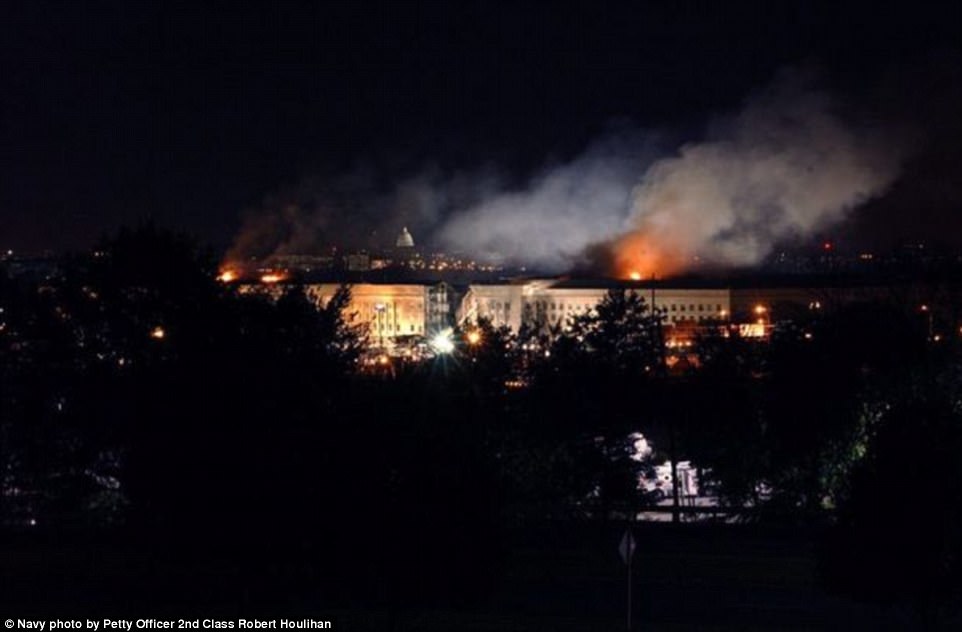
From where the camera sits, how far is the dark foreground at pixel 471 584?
891 cm

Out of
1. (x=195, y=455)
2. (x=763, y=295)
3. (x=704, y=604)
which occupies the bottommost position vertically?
(x=704, y=604)

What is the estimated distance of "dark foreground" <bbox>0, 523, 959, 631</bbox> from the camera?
8.91 m

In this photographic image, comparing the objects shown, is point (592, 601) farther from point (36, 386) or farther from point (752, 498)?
point (36, 386)

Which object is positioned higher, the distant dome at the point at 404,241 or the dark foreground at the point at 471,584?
the distant dome at the point at 404,241

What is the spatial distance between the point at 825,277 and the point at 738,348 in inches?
1745

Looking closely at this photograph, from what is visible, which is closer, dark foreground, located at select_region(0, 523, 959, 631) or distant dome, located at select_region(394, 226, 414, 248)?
dark foreground, located at select_region(0, 523, 959, 631)

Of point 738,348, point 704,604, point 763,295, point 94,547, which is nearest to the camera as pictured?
point 704,604

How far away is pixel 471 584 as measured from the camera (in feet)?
28.7

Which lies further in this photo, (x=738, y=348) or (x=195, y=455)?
(x=738, y=348)

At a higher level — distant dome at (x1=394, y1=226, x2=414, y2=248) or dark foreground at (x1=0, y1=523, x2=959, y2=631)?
distant dome at (x1=394, y1=226, x2=414, y2=248)

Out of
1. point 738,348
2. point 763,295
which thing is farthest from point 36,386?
point 763,295

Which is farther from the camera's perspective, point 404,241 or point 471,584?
point 404,241

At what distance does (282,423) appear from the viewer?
9062 mm

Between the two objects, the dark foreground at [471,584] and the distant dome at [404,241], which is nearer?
the dark foreground at [471,584]
